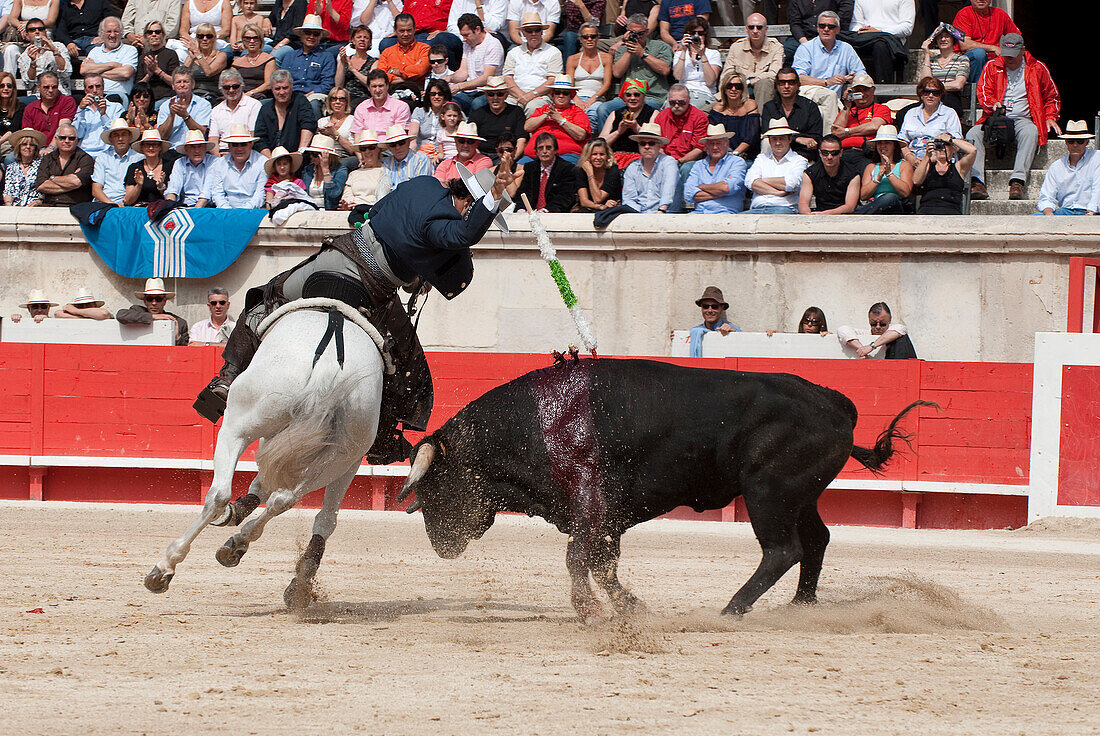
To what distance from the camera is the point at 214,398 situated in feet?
18.8

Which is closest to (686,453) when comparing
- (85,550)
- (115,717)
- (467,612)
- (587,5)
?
(467,612)

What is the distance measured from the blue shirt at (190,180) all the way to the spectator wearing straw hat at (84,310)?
1147 millimetres

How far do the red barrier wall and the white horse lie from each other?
449cm

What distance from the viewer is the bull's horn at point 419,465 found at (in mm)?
5609

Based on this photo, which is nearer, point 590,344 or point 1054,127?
point 590,344

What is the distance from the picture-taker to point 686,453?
555 centimetres

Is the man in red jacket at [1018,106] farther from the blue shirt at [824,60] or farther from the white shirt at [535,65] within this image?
the white shirt at [535,65]

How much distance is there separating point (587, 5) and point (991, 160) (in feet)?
12.8

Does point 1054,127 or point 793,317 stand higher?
point 1054,127

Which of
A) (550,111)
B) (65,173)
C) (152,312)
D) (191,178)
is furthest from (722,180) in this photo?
(65,173)

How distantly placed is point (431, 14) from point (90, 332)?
454 centimetres

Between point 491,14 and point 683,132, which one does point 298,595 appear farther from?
point 491,14

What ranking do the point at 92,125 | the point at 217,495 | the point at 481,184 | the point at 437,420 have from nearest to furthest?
1. the point at 217,495
2. the point at 481,184
3. the point at 437,420
4. the point at 92,125

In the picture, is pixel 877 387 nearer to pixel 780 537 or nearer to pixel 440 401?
pixel 440 401
